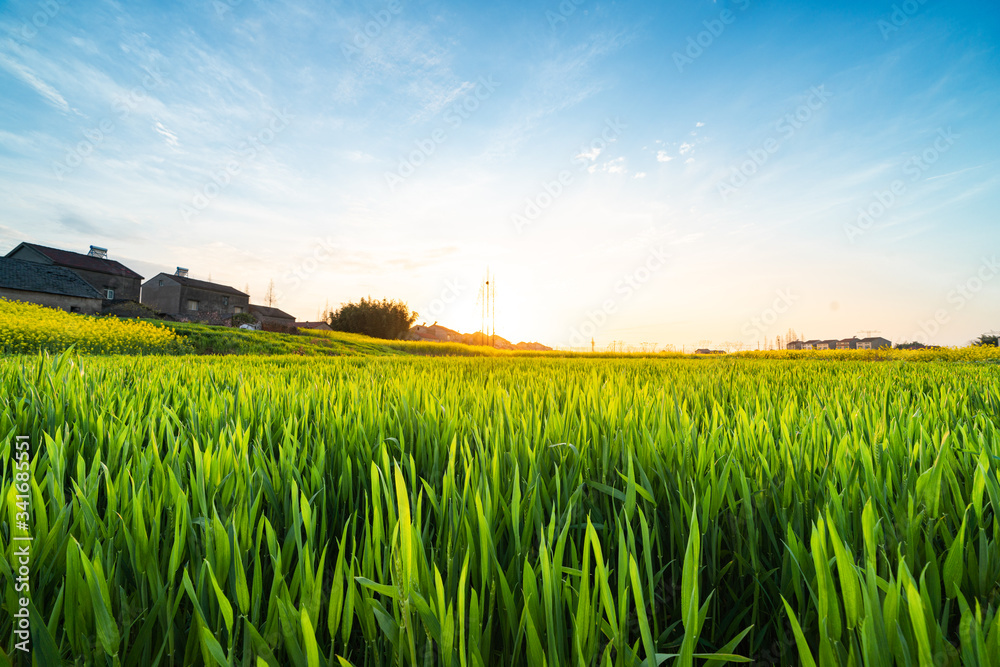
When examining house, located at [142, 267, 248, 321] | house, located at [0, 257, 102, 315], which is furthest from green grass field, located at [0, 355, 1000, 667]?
house, located at [142, 267, 248, 321]

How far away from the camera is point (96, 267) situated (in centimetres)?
4338

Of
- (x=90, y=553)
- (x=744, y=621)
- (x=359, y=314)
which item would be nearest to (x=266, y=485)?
(x=90, y=553)

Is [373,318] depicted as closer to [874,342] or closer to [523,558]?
[523,558]

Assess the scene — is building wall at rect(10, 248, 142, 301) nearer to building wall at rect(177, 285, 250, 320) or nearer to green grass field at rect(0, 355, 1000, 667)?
building wall at rect(177, 285, 250, 320)

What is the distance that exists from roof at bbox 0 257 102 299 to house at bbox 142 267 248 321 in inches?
571

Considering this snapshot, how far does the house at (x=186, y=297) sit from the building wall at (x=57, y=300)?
1479cm

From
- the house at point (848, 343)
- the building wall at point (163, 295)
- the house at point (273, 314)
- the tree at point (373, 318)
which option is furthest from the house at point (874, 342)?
the building wall at point (163, 295)

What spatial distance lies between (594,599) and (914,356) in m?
22.7

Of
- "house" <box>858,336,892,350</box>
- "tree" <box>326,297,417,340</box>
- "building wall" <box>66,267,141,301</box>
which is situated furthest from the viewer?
"house" <box>858,336,892,350</box>

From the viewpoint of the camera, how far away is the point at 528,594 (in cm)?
49

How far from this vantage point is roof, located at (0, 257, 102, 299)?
2805cm

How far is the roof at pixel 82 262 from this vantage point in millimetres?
41200

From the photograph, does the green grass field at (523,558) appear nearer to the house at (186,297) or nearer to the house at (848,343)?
the house at (186,297)

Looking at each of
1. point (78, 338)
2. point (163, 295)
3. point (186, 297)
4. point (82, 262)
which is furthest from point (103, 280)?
point (78, 338)
